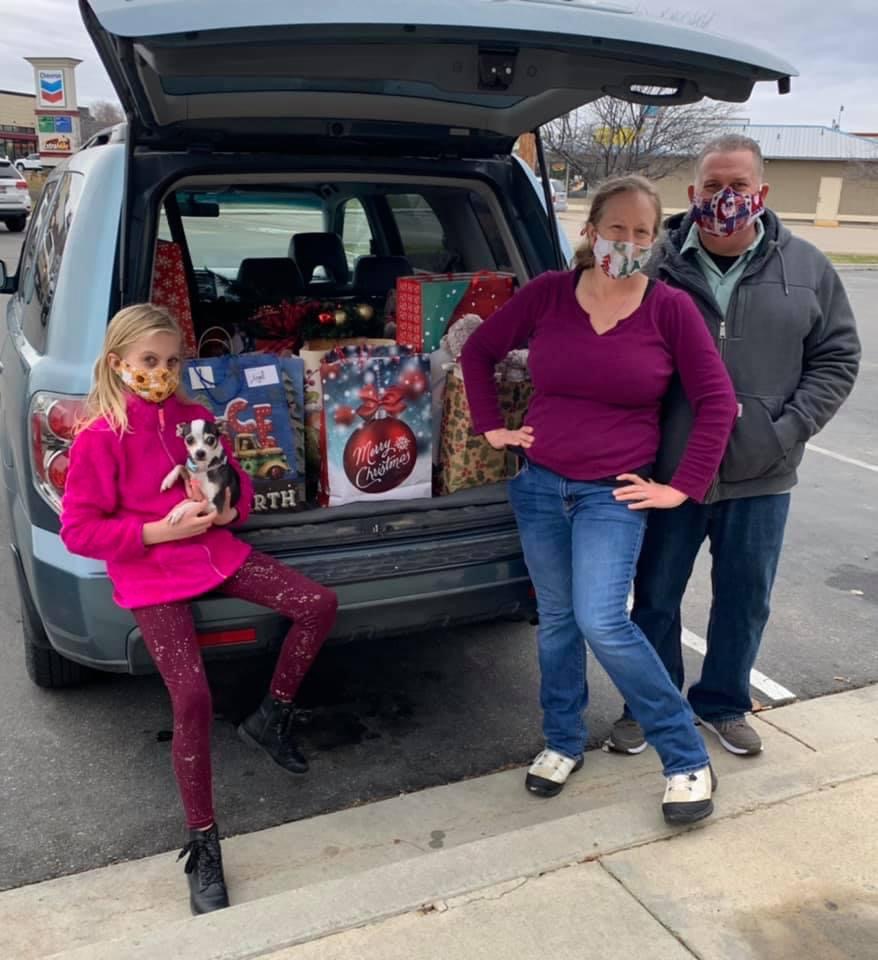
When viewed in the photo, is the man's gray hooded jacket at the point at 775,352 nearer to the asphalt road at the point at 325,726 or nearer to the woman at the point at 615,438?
the woman at the point at 615,438

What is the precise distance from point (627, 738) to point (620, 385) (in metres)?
1.24

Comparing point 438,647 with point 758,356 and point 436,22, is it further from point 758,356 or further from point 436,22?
point 436,22

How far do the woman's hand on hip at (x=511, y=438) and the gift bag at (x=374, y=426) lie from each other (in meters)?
0.34

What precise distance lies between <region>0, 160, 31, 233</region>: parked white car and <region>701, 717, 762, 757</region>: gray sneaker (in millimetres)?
24714

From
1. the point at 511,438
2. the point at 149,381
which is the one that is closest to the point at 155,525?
the point at 149,381

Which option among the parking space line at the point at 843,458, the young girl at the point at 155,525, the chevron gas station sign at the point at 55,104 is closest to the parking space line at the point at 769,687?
the young girl at the point at 155,525

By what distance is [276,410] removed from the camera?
120 inches

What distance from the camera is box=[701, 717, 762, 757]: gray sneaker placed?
10.3 feet

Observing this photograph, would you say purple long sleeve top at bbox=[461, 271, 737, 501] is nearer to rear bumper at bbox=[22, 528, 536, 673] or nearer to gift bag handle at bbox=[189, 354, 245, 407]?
rear bumper at bbox=[22, 528, 536, 673]

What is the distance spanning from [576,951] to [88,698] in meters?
2.08

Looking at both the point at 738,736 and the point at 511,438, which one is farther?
the point at 738,736

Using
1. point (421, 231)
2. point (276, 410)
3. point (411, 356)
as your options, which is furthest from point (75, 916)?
point (421, 231)

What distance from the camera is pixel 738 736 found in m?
3.15

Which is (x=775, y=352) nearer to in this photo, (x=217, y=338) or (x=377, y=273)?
(x=217, y=338)
